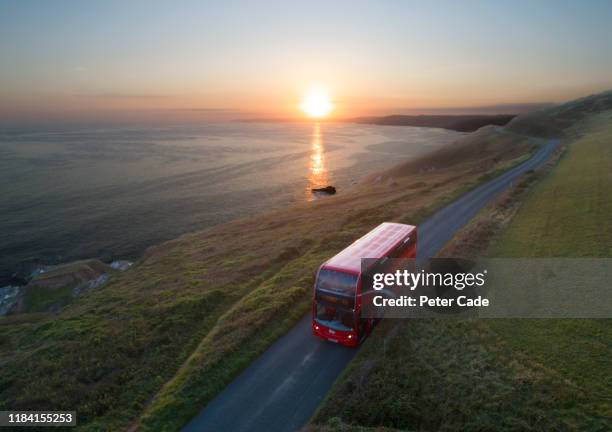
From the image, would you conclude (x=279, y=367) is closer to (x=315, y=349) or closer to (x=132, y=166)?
(x=315, y=349)

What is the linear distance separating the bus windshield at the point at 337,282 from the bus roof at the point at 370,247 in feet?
1.02

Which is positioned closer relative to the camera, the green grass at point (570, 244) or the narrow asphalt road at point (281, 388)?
the narrow asphalt road at point (281, 388)

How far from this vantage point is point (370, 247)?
64.5 feet

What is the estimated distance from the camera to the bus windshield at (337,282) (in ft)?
54.4

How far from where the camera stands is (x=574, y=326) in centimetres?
1705

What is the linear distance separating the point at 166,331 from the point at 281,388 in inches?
341

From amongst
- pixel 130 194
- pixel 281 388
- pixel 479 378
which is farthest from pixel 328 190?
pixel 479 378

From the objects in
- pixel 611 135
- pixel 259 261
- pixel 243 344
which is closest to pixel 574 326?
pixel 243 344

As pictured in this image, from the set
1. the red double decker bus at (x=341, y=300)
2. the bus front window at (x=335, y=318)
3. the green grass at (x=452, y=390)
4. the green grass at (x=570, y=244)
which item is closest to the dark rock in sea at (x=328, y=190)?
the green grass at (x=570, y=244)

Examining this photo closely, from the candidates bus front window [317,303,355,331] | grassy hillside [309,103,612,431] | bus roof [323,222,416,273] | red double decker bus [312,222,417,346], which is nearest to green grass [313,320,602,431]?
grassy hillside [309,103,612,431]

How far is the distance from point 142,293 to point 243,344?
1373cm

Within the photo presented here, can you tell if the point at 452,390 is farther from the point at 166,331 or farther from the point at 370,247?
the point at 166,331

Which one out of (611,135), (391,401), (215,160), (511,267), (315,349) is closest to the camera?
(391,401)

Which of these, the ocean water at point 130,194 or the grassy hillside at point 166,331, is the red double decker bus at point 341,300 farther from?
the ocean water at point 130,194
